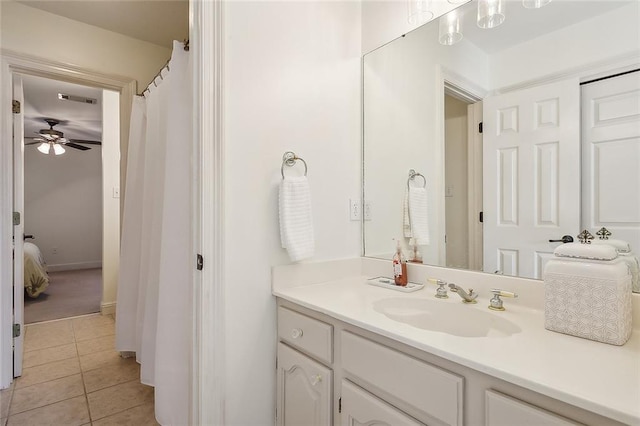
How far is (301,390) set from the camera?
120cm

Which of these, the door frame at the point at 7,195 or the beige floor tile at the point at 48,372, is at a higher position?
the door frame at the point at 7,195

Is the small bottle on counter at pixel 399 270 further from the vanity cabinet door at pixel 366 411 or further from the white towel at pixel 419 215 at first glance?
the vanity cabinet door at pixel 366 411

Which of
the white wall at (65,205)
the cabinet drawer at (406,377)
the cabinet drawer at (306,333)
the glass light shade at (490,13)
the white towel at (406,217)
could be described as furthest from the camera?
the white wall at (65,205)

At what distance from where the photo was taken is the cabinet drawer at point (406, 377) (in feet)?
2.48

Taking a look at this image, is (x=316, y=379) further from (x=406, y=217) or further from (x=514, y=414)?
(x=406, y=217)

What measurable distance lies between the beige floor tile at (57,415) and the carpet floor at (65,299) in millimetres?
1813

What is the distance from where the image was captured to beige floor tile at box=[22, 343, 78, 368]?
232 cm

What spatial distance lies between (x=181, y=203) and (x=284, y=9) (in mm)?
997

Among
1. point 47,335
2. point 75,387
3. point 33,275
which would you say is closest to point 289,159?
point 75,387

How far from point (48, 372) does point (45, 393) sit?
0.30 m

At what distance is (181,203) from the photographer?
1.54 meters

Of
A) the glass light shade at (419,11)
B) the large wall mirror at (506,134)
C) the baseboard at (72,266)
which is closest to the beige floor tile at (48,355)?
the large wall mirror at (506,134)

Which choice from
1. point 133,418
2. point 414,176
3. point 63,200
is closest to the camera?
point 414,176

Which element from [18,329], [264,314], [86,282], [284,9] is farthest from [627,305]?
[86,282]
